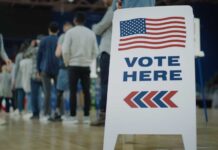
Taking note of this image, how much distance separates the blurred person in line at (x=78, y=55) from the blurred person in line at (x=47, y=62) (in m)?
0.75

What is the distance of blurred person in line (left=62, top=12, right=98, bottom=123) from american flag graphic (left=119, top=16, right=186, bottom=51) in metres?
2.92

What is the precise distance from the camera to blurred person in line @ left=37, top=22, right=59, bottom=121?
19.7 ft

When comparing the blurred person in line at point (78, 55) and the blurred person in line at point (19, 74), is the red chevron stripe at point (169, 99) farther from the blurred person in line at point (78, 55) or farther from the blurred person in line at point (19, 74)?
the blurred person in line at point (19, 74)

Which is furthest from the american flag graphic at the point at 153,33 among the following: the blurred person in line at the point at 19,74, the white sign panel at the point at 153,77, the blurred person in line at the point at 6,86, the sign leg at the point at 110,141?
the blurred person in line at the point at 6,86

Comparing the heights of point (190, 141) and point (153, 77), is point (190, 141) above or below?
below

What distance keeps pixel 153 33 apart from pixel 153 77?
252mm

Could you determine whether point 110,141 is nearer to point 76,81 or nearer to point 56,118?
point 76,81

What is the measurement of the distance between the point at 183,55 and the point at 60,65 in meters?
4.11

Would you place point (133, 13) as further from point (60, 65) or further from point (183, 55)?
point (60, 65)

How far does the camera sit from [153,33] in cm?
232

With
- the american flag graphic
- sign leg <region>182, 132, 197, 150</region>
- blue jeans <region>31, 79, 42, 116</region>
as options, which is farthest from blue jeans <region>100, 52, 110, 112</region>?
sign leg <region>182, 132, 197, 150</region>

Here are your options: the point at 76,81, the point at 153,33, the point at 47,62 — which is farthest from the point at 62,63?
the point at 153,33

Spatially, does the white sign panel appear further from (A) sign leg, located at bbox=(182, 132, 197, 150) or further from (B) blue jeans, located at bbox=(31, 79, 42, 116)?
(B) blue jeans, located at bbox=(31, 79, 42, 116)

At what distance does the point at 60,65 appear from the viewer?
6.20m
